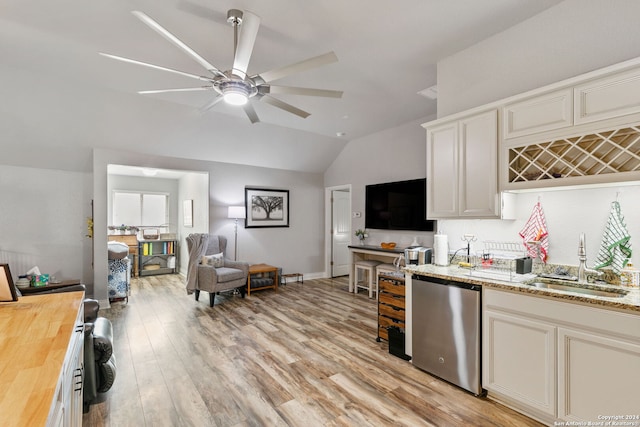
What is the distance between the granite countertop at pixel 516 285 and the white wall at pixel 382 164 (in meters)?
2.13

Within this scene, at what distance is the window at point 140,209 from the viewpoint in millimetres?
7211

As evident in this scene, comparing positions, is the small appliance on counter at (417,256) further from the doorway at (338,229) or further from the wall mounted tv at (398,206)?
the doorway at (338,229)

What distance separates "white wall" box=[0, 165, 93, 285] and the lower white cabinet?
19.0 feet

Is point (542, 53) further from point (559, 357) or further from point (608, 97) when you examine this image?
point (559, 357)

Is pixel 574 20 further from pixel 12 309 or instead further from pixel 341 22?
pixel 12 309

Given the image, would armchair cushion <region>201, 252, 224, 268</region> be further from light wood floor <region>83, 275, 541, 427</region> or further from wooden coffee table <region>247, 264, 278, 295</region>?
light wood floor <region>83, 275, 541, 427</region>

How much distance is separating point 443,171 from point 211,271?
3.53 meters

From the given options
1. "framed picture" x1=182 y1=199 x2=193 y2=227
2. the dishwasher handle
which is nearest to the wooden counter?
the dishwasher handle

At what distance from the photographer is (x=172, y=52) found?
113 inches

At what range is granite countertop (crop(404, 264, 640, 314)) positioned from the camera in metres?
1.74

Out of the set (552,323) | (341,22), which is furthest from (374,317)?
(341,22)

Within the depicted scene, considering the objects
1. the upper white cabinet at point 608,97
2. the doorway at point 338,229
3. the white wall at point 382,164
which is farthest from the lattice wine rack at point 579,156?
the doorway at point 338,229

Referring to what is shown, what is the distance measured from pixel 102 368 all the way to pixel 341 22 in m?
3.17

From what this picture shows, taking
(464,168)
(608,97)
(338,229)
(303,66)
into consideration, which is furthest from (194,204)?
(608,97)
